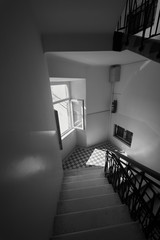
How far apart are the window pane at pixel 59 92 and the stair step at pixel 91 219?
2821mm

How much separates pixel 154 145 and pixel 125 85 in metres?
1.98

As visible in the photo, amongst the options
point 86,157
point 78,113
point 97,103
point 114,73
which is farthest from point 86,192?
point 114,73

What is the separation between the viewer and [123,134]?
4.03m

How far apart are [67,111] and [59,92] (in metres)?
0.85

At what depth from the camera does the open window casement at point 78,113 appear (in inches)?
152

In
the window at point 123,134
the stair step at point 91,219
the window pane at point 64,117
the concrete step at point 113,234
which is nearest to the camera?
the concrete step at point 113,234

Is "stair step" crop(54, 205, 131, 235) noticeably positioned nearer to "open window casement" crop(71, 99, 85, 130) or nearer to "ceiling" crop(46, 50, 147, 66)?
"ceiling" crop(46, 50, 147, 66)

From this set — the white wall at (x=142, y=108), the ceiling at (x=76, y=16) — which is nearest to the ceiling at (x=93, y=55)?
the ceiling at (x=76, y=16)

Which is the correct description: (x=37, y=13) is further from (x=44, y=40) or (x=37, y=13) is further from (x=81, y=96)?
(x=81, y=96)

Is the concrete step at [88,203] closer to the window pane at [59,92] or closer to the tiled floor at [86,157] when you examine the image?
the tiled floor at [86,157]

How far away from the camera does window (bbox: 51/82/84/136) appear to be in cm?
372

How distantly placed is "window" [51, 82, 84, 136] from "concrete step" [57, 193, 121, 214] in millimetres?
2384

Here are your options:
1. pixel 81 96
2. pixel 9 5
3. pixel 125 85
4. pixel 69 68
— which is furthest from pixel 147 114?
pixel 9 5

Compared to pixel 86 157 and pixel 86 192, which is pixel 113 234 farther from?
pixel 86 157
